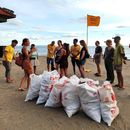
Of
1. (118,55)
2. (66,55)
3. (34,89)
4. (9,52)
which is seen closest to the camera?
(34,89)

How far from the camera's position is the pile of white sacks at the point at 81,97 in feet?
18.2

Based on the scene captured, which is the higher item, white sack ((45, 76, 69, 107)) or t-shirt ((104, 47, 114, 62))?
t-shirt ((104, 47, 114, 62))

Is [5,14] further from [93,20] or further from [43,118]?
[43,118]

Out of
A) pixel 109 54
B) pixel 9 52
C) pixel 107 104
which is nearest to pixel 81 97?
pixel 107 104

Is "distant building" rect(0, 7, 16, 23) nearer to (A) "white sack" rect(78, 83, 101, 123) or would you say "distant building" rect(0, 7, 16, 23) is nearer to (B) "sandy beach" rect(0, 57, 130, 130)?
(B) "sandy beach" rect(0, 57, 130, 130)

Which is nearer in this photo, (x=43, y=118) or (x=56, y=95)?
(x=43, y=118)

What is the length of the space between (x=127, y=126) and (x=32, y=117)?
1.81 metres

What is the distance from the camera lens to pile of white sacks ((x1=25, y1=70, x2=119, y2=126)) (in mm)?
5551

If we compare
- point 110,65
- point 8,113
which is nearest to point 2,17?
point 110,65

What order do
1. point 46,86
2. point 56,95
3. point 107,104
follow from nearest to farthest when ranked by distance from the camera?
point 107,104
point 56,95
point 46,86

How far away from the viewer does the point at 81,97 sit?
18.9 ft

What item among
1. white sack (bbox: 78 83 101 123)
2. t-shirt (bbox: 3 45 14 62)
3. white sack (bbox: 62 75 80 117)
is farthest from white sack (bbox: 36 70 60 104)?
t-shirt (bbox: 3 45 14 62)

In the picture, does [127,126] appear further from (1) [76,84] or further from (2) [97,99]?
(1) [76,84]

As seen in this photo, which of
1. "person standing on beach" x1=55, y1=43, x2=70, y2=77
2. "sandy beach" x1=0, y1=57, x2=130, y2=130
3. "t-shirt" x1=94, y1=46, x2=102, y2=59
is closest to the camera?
"sandy beach" x1=0, y1=57, x2=130, y2=130
